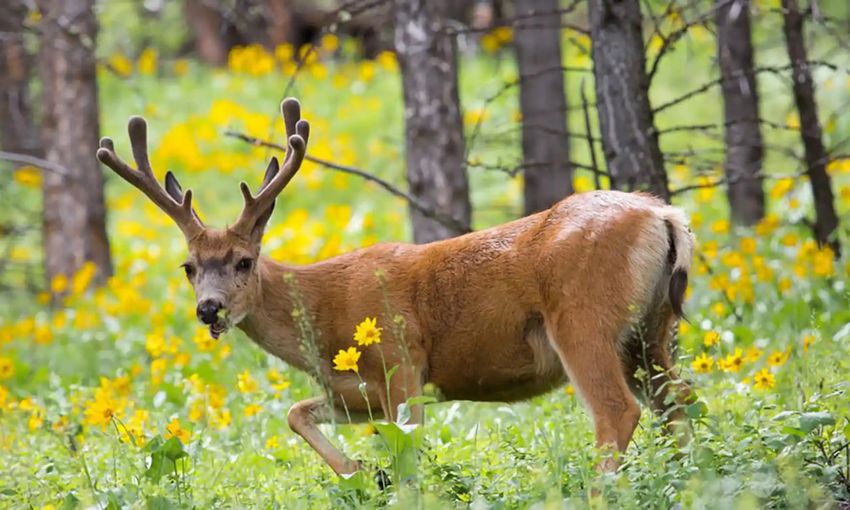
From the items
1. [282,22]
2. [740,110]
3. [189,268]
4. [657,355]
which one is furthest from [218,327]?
[282,22]

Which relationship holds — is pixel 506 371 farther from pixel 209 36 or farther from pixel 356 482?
pixel 209 36

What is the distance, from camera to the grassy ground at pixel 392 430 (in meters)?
5.37

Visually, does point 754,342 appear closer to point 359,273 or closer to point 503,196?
point 359,273

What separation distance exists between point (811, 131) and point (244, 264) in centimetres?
440

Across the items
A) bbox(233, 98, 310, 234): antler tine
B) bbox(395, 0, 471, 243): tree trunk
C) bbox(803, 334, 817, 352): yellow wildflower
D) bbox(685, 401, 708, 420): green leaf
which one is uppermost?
bbox(395, 0, 471, 243): tree trunk

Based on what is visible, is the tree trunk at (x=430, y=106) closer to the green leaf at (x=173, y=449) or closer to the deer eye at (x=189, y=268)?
the deer eye at (x=189, y=268)

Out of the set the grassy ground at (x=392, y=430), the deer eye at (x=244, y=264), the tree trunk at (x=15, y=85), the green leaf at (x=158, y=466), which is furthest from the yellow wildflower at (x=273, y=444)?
the tree trunk at (x=15, y=85)

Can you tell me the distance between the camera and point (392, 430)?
5.57 meters

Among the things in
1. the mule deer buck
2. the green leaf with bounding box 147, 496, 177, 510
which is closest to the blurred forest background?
the mule deer buck

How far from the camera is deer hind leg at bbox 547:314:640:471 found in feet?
20.2

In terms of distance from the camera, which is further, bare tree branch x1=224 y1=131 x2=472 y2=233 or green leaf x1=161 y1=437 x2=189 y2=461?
bare tree branch x1=224 y1=131 x2=472 y2=233

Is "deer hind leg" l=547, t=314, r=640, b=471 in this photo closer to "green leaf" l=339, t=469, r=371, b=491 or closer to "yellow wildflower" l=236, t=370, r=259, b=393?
"green leaf" l=339, t=469, r=371, b=491

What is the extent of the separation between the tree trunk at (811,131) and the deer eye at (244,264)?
3.72m

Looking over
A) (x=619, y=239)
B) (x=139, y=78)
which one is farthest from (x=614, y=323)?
(x=139, y=78)
